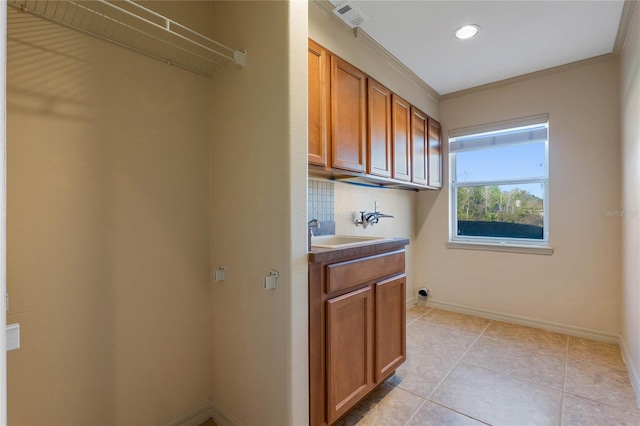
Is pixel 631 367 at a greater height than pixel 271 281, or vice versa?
pixel 271 281

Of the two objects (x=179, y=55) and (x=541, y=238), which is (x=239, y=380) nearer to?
(x=179, y=55)

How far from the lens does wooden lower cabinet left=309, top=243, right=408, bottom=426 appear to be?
1453 mm

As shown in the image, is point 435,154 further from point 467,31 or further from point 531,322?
point 531,322

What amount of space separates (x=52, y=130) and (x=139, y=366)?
1.17 metres

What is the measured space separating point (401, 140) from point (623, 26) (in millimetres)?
1713

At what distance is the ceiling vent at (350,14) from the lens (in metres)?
1.91

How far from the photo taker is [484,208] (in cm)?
333

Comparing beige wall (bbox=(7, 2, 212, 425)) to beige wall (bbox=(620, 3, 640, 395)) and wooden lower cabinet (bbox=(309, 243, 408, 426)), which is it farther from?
beige wall (bbox=(620, 3, 640, 395))

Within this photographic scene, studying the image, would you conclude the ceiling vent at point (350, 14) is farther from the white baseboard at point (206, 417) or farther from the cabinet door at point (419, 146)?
the white baseboard at point (206, 417)

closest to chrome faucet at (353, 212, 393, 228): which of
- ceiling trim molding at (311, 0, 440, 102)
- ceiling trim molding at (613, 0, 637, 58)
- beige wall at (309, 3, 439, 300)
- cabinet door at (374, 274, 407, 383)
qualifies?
beige wall at (309, 3, 439, 300)

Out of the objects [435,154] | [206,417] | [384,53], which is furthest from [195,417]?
[435,154]

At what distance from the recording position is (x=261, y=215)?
1463mm

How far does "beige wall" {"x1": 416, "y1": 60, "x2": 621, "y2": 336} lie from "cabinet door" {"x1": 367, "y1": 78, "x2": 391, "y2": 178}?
4.53 ft

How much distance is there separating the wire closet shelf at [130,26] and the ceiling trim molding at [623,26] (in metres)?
2.51
